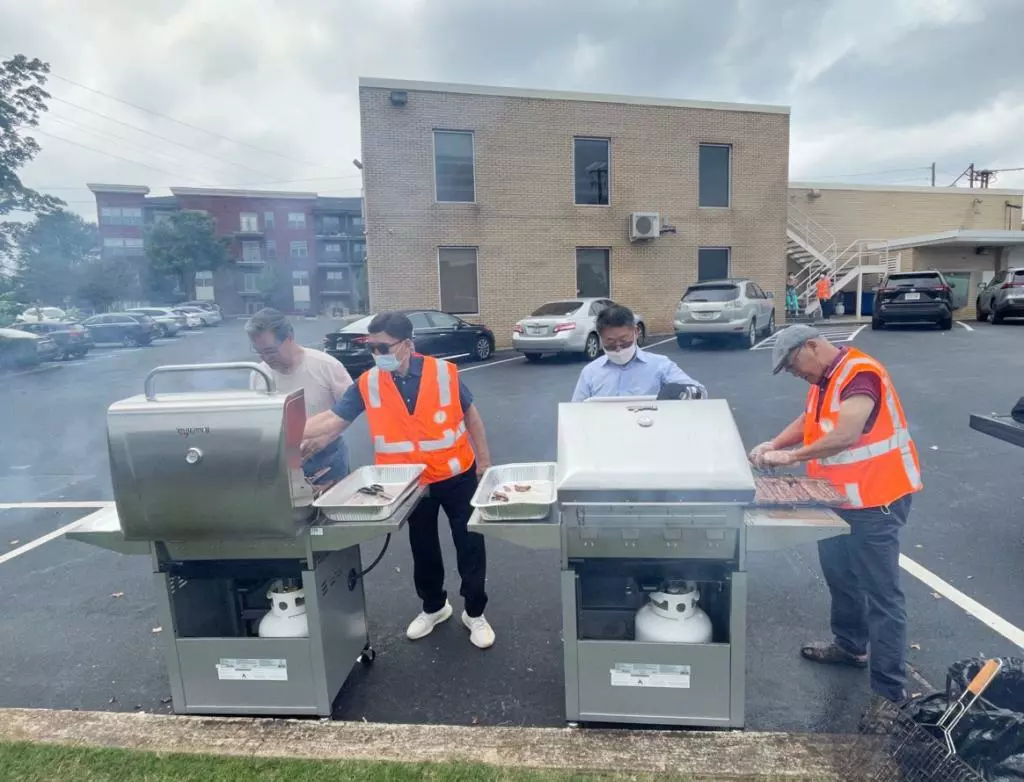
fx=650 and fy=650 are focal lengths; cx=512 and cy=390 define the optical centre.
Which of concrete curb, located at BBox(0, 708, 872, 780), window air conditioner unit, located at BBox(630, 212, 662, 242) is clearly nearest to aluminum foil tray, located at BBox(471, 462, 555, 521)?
concrete curb, located at BBox(0, 708, 872, 780)

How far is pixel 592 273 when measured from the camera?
16.3 m

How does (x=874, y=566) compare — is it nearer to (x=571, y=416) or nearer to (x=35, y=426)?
(x=571, y=416)

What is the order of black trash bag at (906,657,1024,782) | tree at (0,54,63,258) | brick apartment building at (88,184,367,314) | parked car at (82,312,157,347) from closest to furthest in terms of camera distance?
black trash bag at (906,657,1024,782) → tree at (0,54,63,258) → brick apartment building at (88,184,367,314) → parked car at (82,312,157,347)

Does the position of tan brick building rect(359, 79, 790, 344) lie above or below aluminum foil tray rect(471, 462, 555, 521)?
above

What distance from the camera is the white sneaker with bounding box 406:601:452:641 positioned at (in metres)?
3.05

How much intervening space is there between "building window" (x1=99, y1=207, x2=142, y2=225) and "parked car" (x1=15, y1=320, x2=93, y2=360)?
8.52m

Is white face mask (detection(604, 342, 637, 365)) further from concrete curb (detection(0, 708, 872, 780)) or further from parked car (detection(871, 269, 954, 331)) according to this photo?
parked car (detection(871, 269, 954, 331))

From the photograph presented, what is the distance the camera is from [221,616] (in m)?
2.65

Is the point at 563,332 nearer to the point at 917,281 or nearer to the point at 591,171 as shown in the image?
the point at 591,171

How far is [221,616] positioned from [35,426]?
759 cm

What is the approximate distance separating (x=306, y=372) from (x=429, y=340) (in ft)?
28.8

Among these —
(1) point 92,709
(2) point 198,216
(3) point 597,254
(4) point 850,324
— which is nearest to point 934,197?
(4) point 850,324

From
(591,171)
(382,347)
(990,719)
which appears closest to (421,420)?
(382,347)

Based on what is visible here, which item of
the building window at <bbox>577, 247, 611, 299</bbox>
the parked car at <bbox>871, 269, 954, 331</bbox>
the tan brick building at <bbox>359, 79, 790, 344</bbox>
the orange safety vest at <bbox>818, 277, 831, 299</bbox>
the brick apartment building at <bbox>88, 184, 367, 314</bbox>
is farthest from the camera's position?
the orange safety vest at <bbox>818, 277, 831, 299</bbox>
